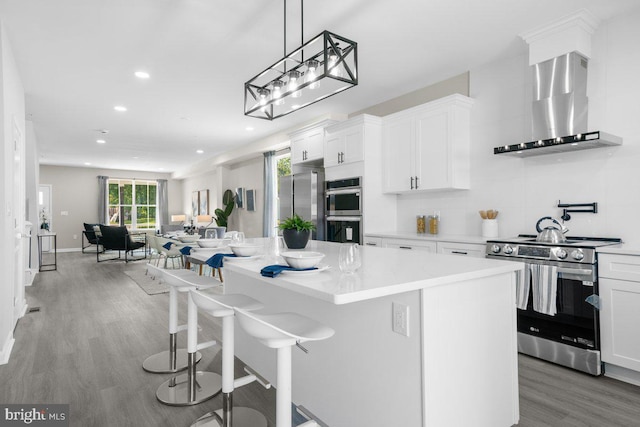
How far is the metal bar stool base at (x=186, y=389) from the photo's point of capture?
229cm

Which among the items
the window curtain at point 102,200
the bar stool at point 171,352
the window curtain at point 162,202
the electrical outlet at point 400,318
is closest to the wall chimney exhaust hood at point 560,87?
the electrical outlet at point 400,318

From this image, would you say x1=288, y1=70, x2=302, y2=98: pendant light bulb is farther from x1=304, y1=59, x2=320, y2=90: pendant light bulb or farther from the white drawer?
the white drawer

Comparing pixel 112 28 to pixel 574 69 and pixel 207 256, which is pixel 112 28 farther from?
pixel 574 69

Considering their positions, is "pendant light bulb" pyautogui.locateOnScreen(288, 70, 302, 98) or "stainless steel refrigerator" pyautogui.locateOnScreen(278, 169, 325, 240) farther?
"stainless steel refrigerator" pyautogui.locateOnScreen(278, 169, 325, 240)

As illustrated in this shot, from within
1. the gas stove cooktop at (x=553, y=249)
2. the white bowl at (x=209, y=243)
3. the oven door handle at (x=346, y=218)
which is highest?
the oven door handle at (x=346, y=218)

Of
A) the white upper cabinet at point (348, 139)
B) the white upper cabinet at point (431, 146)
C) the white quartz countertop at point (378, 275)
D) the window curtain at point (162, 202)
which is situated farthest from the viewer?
the window curtain at point (162, 202)

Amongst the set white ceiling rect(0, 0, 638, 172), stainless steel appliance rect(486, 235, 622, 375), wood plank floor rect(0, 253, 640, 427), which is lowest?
wood plank floor rect(0, 253, 640, 427)

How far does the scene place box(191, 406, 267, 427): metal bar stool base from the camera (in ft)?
6.69

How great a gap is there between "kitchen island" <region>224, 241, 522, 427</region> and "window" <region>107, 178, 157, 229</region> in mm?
12620

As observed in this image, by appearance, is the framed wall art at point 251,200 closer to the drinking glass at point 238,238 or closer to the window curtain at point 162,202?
the window curtain at point 162,202

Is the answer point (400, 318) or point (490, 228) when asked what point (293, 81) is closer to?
point (400, 318)

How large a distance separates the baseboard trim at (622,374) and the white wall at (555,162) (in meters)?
1.01

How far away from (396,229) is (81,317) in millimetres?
3934

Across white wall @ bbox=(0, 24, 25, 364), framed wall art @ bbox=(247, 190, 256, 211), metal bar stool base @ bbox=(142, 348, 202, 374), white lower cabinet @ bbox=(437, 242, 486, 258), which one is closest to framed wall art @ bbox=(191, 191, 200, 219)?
framed wall art @ bbox=(247, 190, 256, 211)
